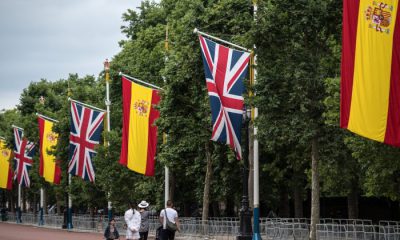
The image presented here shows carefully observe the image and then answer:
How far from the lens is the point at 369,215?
2574 inches

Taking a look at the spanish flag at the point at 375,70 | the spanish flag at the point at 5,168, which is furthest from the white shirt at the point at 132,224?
the spanish flag at the point at 5,168

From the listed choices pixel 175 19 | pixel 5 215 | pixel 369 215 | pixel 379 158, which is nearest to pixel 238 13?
pixel 379 158

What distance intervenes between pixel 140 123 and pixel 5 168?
42.2m

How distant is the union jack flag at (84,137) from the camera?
54.5m

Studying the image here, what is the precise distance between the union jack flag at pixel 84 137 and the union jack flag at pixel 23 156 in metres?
18.3

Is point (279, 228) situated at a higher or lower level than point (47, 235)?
lower

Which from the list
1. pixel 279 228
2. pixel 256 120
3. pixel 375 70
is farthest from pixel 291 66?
pixel 279 228

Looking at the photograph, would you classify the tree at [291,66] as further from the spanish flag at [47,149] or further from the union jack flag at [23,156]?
the union jack flag at [23,156]

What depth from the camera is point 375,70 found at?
21.3 meters

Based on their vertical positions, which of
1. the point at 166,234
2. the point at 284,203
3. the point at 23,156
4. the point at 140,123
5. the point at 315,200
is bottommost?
the point at 166,234

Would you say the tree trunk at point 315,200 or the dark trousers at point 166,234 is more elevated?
the tree trunk at point 315,200

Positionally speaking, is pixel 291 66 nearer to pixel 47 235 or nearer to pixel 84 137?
pixel 84 137

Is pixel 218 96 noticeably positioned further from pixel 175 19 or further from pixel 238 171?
pixel 175 19

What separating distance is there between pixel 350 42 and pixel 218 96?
410 inches
